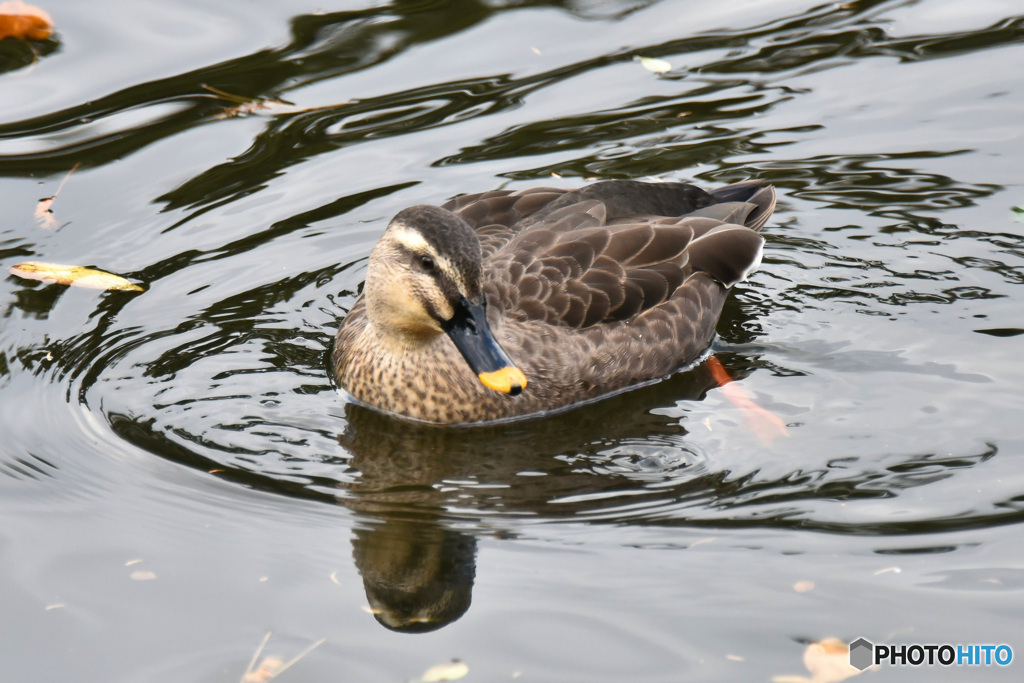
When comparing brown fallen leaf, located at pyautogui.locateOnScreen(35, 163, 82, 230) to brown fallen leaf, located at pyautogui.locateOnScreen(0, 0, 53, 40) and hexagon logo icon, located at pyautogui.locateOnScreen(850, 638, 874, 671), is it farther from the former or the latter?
hexagon logo icon, located at pyautogui.locateOnScreen(850, 638, 874, 671)

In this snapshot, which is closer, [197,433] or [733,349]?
[197,433]

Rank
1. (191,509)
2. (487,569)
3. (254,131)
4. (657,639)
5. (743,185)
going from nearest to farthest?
(657,639), (487,569), (191,509), (743,185), (254,131)

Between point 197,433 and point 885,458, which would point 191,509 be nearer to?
point 197,433

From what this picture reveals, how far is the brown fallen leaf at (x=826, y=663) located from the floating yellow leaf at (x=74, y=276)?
17.9 ft

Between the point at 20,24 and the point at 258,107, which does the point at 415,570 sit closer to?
the point at 258,107

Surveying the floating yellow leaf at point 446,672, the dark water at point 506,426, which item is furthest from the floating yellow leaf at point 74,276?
the floating yellow leaf at point 446,672

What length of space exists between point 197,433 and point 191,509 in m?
0.85

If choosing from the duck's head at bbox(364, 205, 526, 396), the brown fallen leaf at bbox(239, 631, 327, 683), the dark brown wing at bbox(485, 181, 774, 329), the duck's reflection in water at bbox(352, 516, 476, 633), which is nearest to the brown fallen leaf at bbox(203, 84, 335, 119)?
the dark brown wing at bbox(485, 181, 774, 329)

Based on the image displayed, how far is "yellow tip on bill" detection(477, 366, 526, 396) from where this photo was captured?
21.7 feet

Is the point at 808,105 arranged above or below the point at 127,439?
above

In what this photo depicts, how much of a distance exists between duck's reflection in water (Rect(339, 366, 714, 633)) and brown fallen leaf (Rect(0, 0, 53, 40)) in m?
6.34

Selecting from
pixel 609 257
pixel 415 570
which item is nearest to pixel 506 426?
pixel 609 257

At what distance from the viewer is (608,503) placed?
253 inches

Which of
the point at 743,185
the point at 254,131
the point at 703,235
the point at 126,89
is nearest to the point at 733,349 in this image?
the point at 703,235
